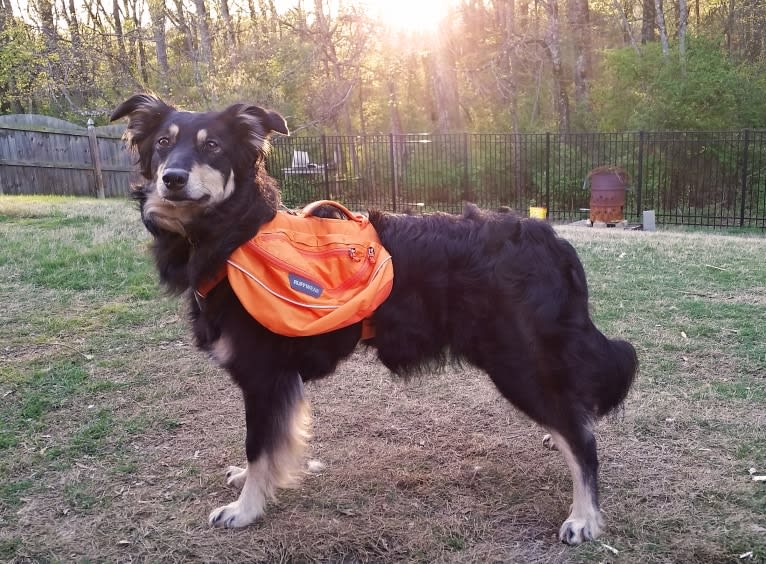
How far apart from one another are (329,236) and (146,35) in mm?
23305

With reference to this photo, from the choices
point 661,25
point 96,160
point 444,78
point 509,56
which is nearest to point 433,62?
point 444,78

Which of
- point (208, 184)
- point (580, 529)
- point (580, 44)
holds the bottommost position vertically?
point (580, 529)

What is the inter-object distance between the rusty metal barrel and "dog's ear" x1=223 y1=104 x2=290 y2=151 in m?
12.9

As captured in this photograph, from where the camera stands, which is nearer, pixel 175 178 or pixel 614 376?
pixel 175 178

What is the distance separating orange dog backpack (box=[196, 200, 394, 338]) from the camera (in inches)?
114

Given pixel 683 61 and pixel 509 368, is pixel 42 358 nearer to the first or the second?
pixel 509 368

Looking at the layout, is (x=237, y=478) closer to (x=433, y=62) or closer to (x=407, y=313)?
(x=407, y=313)

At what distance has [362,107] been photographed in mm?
26922

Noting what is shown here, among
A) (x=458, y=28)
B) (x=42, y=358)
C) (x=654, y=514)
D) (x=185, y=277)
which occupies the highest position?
(x=458, y=28)

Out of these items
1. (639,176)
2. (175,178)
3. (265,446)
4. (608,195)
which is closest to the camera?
(175,178)

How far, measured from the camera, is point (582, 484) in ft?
9.58

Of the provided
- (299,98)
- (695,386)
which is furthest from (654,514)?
(299,98)

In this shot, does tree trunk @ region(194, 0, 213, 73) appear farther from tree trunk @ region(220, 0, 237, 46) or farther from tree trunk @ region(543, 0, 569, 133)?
tree trunk @ region(543, 0, 569, 133)

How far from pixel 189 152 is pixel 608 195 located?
1337 centimetres
